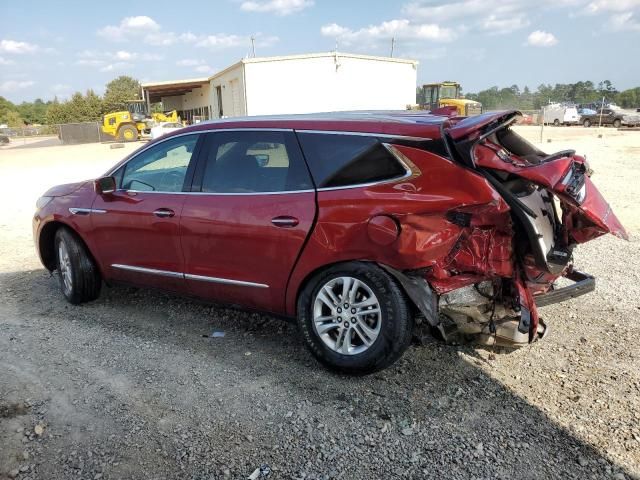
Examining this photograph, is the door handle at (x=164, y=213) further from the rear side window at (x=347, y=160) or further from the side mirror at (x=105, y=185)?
the rear side window at (x=347, y=160)

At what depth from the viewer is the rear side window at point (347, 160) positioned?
3402 millimetres

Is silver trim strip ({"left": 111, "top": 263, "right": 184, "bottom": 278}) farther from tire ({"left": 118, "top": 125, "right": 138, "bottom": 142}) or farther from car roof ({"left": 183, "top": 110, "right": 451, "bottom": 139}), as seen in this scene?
tire ({"left": 118, "top": 125, "right": 138, "bottom": 142})

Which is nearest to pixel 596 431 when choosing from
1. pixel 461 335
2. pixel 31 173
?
pixel 461 335

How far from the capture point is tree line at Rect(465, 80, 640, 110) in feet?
234

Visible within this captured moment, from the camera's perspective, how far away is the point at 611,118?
132ft

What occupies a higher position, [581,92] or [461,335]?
[581,92]

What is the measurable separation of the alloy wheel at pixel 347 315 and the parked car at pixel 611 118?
41.4 meters

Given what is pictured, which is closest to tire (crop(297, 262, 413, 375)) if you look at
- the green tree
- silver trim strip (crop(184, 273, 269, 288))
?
silver trim strip (crop(184, 273, 269, 288))

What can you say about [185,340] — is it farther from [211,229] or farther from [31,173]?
[31,173]

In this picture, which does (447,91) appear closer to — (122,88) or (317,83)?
(317,83)

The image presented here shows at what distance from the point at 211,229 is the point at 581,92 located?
99.3m

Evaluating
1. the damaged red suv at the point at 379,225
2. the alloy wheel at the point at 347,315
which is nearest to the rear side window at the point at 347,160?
the damaged red suv at the point at 379,225

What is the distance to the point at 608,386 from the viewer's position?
11.3ft

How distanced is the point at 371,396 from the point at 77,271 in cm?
307
